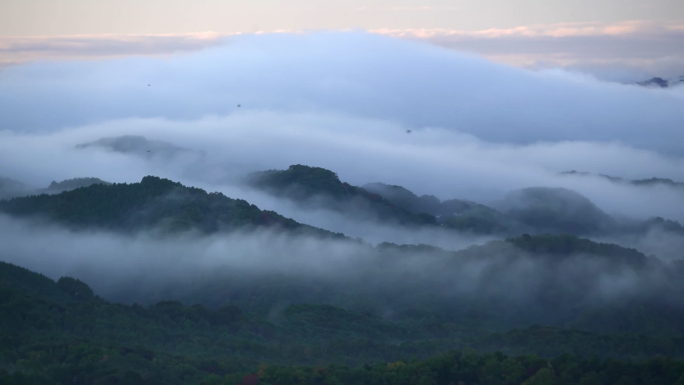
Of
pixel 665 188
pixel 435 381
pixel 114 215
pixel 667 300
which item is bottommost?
pixel 435 381

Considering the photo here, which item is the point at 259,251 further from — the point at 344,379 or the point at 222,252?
the point at 344,379

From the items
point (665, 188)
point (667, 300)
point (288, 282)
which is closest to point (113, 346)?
point (288, 282)

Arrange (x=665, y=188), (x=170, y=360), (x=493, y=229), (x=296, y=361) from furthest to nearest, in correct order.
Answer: (x=665, y=188) < (x=493, y=229) < (x=296, y=361) < (x=170, y=360)

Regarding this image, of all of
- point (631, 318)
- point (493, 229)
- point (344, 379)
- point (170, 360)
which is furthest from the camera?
point (493, 229)

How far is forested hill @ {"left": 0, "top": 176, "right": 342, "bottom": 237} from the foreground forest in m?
0.14

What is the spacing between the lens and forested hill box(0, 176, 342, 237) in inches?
2613

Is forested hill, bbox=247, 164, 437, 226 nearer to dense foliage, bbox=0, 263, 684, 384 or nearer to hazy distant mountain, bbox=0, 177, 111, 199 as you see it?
hazy distant mountain, bbox=0, 177, 111, 199

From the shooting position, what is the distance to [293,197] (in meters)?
87.5

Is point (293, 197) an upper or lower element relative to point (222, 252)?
upper

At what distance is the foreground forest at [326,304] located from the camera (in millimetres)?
35406

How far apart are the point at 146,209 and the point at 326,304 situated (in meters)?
19.6

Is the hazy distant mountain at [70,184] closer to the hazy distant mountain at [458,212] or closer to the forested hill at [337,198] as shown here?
the forested hill at [337,198]

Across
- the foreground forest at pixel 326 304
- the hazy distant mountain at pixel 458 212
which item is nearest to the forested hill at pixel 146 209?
the foreground forest at pixel 326 304

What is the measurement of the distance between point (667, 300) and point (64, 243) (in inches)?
1572
